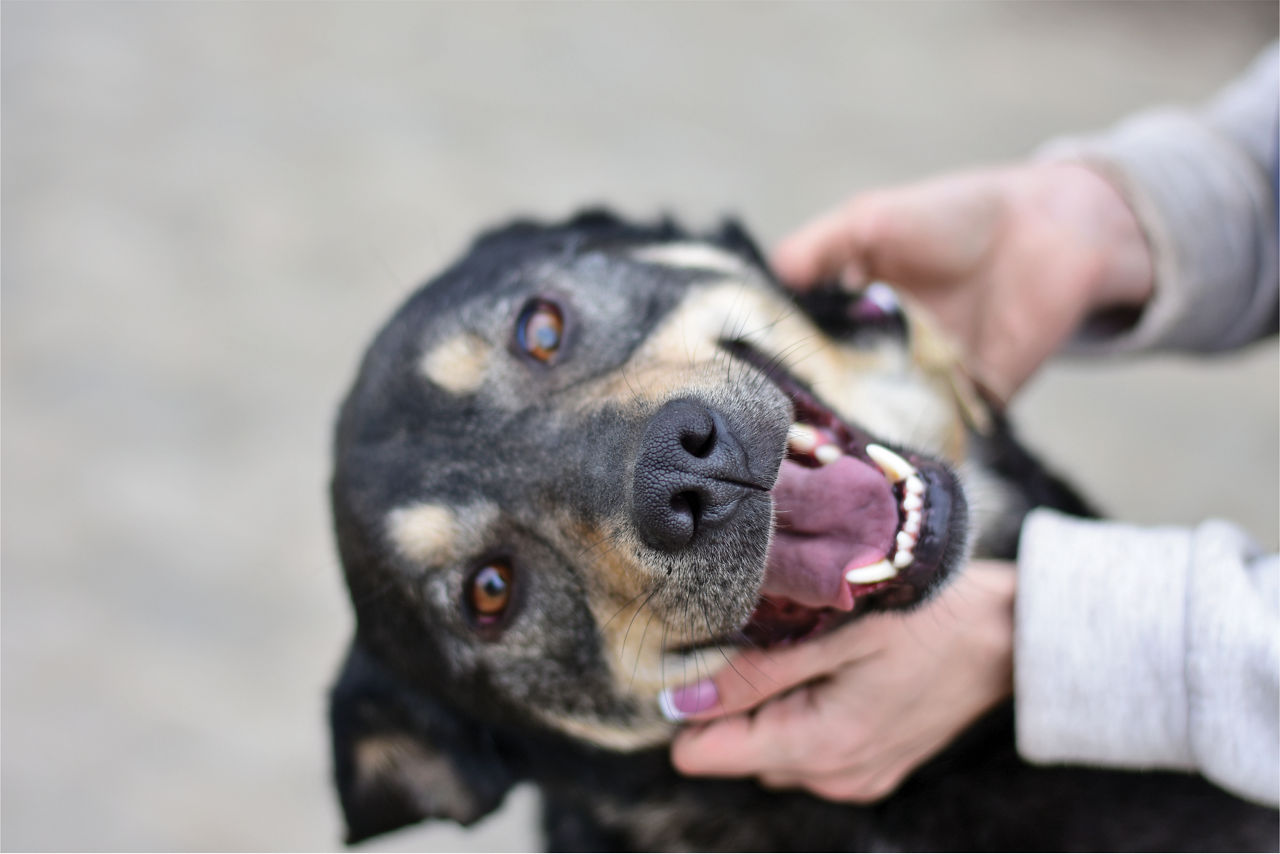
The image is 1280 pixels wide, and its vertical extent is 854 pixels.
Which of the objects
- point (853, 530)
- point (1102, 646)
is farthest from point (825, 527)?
point (1102, 646)

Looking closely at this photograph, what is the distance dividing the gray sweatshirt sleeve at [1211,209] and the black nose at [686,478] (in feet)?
6.20

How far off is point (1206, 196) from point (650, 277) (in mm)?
1758

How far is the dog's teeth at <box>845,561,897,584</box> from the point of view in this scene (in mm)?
2064

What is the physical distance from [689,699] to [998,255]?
1.90 meters

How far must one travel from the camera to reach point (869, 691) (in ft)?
7.64

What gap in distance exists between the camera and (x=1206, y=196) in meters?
2.94

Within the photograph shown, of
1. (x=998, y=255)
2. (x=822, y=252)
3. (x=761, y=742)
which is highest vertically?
(x=822, y=252)

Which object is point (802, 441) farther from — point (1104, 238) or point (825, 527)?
point (1104, 238)

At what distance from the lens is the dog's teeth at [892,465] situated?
219 centimetres

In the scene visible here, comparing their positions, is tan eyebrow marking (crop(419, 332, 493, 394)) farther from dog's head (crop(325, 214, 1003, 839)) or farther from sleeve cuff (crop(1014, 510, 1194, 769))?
sleeve cuff (crop(1014, 510, 1194, 769))

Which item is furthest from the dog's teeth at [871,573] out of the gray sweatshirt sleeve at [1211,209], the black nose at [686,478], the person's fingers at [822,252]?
the gray sweatshirt sleeve at [1211,209]

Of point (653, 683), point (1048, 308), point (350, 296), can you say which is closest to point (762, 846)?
point (653, 683)

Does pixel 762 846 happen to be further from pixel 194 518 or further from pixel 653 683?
pixel 194 518

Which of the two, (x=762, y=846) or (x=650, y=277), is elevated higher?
(x=650, y=277)
